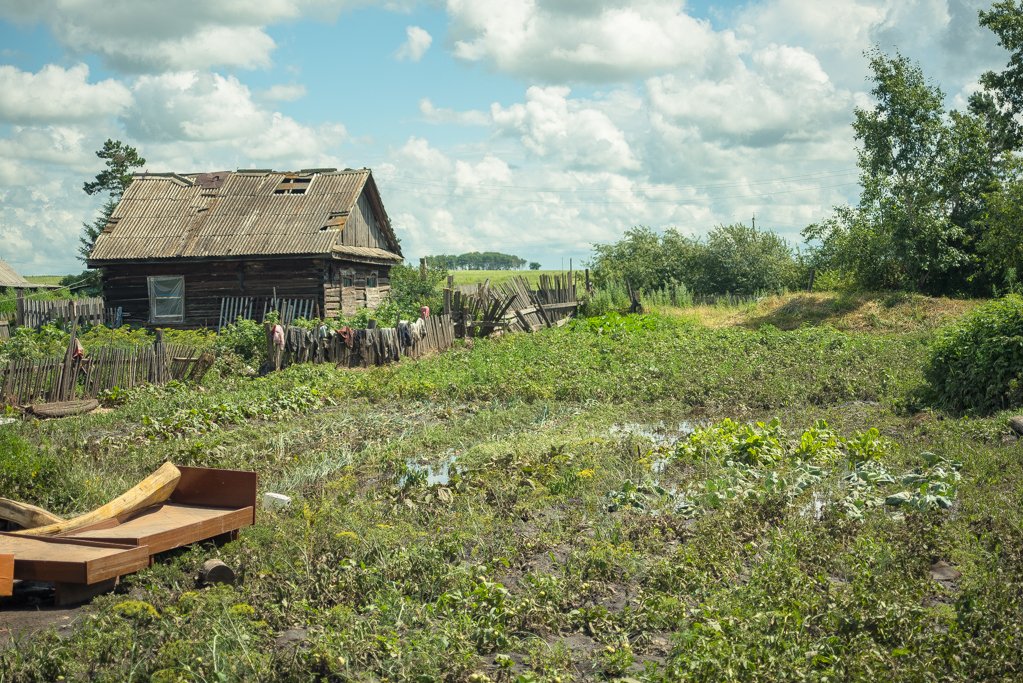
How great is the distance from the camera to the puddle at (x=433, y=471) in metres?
8.52

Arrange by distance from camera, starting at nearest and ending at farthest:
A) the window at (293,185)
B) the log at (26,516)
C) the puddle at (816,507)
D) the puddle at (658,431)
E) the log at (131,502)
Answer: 1. the log at (131,502)
2. the log at (26,516)
3. the puddle at (816,507)
4. the puddle at (658,431)
5. the window at (293,185)

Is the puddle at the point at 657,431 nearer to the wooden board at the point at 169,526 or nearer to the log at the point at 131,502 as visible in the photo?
the wooden board at the point at 169,526

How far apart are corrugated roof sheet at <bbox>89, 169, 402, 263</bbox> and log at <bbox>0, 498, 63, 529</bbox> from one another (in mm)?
17281

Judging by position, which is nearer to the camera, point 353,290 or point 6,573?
point 6,573

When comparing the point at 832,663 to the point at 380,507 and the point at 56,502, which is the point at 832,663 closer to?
the point at 380,507

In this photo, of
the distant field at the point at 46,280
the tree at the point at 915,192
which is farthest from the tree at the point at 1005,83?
the distant field at the point at 46,280

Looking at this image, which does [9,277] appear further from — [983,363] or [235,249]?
[983,363]

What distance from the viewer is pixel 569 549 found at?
6.39 meters

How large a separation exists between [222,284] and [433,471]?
17.5m

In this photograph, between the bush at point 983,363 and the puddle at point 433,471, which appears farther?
the bush at point 983,363

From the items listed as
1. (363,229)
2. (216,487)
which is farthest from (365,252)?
(216,487)

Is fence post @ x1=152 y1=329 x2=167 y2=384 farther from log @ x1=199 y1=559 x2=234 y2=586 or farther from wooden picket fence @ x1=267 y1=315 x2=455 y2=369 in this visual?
log @ x1=199 y1=559 x2=234 y2=586

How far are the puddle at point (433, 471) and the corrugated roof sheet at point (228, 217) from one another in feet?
48.7

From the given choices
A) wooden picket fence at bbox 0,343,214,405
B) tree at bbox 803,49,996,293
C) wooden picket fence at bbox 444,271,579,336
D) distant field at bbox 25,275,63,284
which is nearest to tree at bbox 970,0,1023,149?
tree at bbox 803,49,996,293
